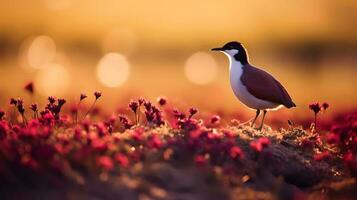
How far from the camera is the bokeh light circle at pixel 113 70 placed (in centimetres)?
3086

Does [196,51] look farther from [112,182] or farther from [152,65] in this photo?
[112,182]

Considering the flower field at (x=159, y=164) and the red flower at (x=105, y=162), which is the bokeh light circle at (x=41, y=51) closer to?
the flower field at (x=159, y=164)

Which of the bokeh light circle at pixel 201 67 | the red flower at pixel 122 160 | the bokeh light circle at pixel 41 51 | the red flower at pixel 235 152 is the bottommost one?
the bokeh light circle at pixel 201 67

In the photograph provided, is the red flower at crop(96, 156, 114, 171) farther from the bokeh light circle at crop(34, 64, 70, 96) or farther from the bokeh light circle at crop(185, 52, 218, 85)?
the bokeh light circle at crop(185, 52, 218, 85)

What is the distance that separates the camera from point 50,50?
39.0 m

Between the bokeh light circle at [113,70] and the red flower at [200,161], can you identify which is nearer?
the red flower at [200,161]

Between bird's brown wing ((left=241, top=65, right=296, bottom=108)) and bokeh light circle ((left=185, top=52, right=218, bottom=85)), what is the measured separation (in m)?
21.8

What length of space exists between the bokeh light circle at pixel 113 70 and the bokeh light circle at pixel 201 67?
3063 mm

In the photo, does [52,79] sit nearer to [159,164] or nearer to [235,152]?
[159,164]

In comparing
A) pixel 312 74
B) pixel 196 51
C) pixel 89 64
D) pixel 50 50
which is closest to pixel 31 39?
pixel 50 50

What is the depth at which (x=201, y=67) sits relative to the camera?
40.4 metres

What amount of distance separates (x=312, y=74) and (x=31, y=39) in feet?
47.0

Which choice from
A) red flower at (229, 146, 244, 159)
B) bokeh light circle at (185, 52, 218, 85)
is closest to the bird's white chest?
red flower at (229, 146, 244, 159)

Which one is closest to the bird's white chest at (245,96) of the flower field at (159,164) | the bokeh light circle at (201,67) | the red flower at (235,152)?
the flower field at (159,164)
